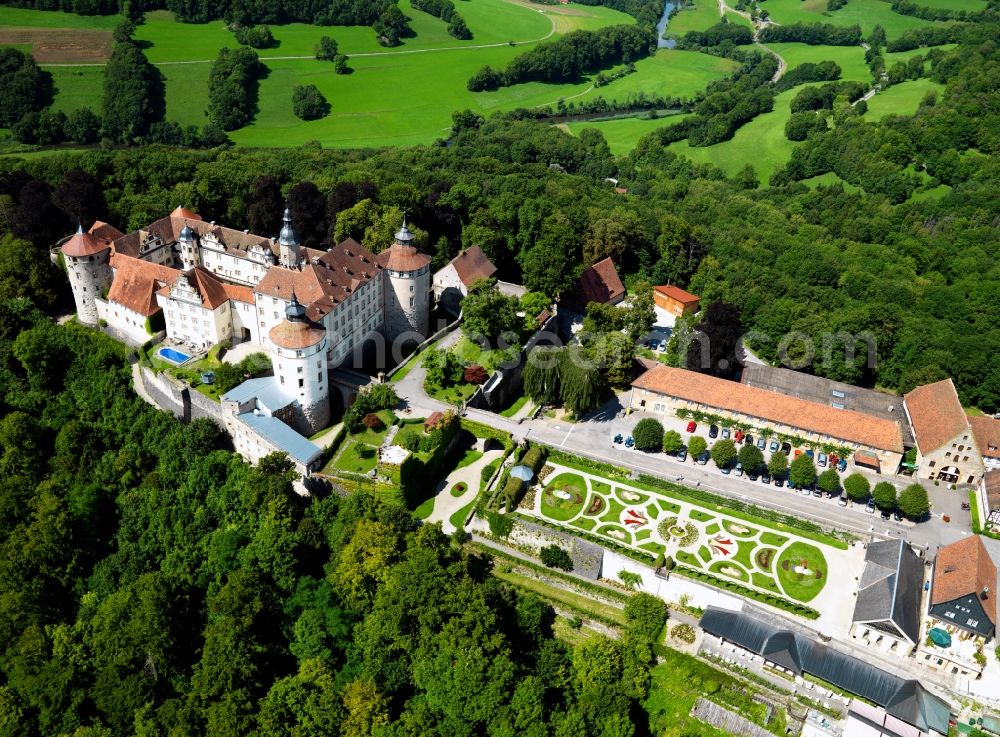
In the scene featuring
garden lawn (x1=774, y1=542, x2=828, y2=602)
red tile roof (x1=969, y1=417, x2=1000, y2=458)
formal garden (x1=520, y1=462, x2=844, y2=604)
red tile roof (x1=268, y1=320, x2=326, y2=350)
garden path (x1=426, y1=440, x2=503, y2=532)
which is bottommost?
garden path (x1=426, y1=440, x2=503, y2=532)

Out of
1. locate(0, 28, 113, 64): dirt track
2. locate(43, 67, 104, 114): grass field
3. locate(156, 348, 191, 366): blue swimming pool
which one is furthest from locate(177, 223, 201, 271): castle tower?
locate(0, 28, 113, 64): dirt track

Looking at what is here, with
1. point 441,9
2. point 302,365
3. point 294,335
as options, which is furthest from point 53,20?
point 302,365

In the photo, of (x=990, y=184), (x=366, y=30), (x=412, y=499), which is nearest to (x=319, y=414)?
(x=412, y=499)

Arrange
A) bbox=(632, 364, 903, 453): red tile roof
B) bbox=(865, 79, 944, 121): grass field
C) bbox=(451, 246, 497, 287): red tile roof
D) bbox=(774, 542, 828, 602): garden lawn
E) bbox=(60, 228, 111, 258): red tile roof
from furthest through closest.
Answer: bbox=(865, 79, 944, 121): grass field, bbox=(451, 246, 497, 287): red tile roof, bbox=(60, 228, 111, 258): red tile roof, bbox=(632, 364, 903, 453): red tile roof, bbox=(774, 542, 828, 602): garden lawn

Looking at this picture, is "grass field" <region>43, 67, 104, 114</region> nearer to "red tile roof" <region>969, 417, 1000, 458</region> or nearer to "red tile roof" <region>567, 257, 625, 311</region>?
"red tile roof" <region>567, 257, 625, 311</region>

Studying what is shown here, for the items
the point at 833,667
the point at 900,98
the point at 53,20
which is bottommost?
the point at 833,667

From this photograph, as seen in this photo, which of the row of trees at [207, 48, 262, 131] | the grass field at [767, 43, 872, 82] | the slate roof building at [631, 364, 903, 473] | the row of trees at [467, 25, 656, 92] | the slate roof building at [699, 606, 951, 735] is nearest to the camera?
the slate roof building at [699, 606, 951, 735]

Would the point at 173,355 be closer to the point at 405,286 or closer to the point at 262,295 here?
the point at 262,295
